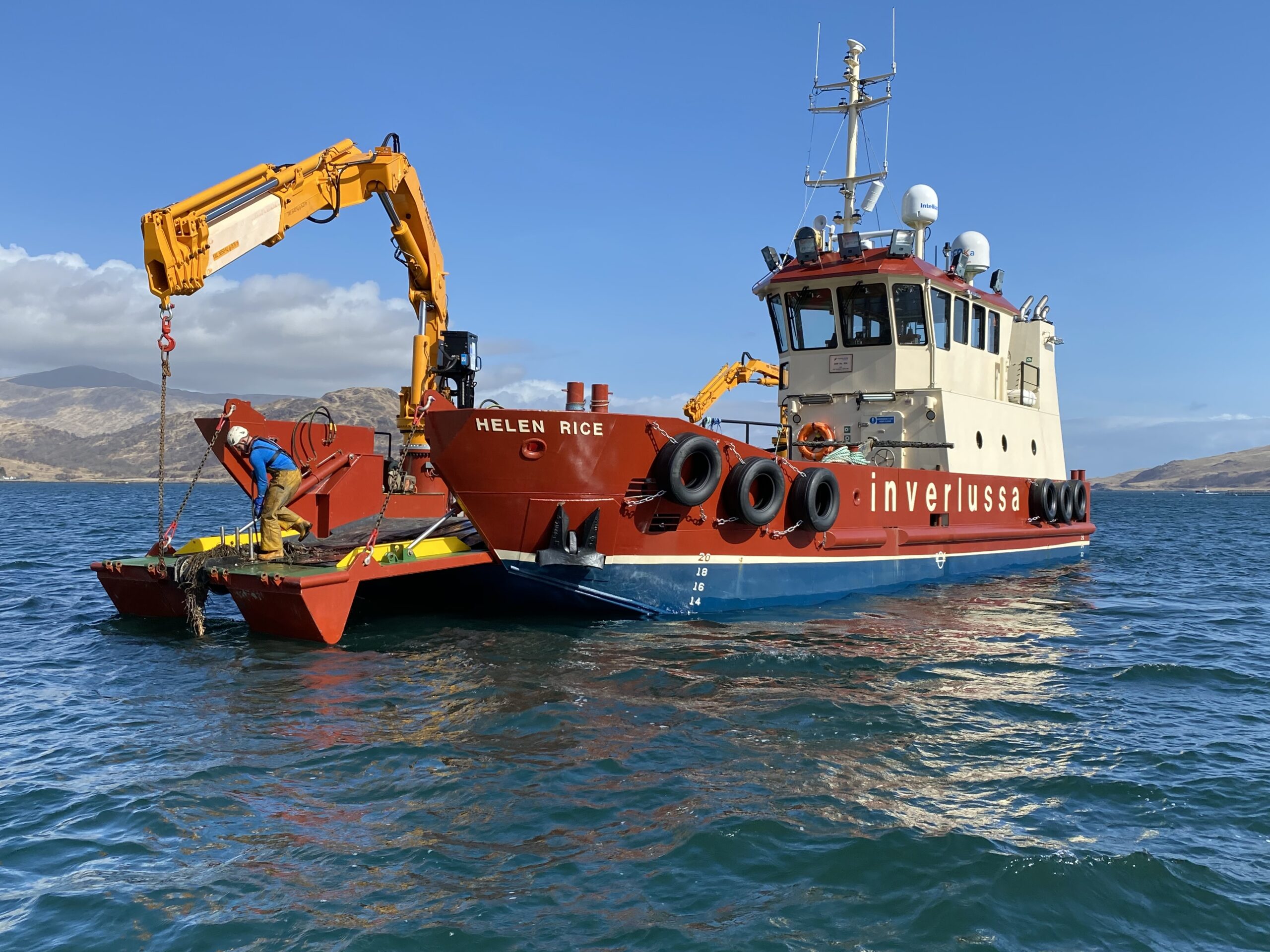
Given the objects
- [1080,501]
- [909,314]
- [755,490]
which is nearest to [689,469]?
[755,490]

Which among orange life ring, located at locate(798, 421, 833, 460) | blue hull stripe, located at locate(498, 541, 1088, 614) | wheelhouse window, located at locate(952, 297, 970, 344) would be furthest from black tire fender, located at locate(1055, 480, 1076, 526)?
orange life ring, located at locate(798, 421, 833, 460)

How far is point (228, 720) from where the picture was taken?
6.22m

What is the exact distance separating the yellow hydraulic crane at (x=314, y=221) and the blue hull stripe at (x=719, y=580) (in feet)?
15.0

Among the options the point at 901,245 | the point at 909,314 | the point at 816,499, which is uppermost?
the point at 901,245

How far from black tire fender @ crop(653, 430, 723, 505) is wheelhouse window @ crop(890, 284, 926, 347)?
16.6ft

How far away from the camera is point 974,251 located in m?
15.5

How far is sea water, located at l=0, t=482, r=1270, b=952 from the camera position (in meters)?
Answer: 3.70

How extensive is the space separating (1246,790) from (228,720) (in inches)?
251

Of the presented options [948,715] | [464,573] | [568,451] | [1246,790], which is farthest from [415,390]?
[1246,790]

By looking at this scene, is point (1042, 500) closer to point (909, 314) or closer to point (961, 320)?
point (961, 320)

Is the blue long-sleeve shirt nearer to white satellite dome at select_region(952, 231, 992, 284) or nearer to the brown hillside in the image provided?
white satellite dome at select_region(952, 231, 992, 284)

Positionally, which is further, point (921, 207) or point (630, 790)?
point (921, 207)

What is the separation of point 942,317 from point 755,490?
5.40 metres

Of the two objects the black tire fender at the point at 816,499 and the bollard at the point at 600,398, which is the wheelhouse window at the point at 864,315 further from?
the bollard at the point at 600,398
